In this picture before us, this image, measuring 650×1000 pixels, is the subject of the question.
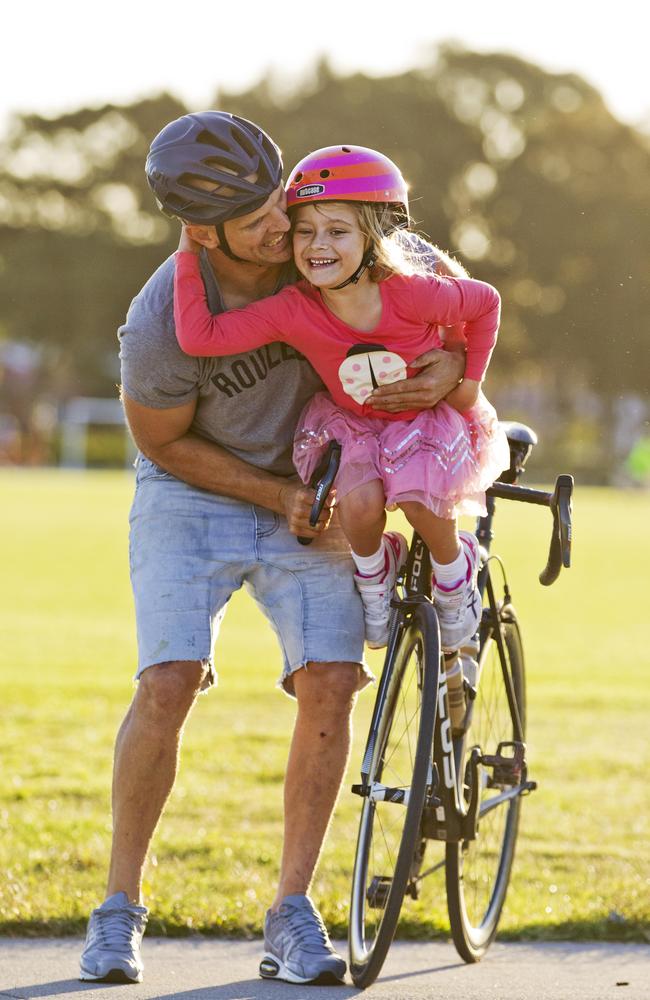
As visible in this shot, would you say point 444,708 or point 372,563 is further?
point 372,563

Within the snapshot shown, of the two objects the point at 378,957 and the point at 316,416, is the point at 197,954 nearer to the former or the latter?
the point at 378,957

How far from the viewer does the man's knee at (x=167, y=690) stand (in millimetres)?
4301

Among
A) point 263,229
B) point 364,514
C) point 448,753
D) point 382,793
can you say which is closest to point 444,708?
point 448,753

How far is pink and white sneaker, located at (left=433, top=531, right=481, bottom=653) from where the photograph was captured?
173 inches

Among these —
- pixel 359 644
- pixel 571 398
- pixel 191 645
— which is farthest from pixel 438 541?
pixel 571 398

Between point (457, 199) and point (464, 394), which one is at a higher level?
point (457, 199)

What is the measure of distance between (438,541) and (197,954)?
A: 4.24ft

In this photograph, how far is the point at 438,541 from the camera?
427 centimetres

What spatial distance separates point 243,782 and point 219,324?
3633 millimetres

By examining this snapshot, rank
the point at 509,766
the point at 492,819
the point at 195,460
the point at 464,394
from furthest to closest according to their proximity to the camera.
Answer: the point at 492,819 < the point at 509,766 < the point at 195,460 < the point at 464,394

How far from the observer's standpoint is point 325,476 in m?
4.20

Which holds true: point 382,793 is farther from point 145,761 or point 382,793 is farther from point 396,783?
point 145,761

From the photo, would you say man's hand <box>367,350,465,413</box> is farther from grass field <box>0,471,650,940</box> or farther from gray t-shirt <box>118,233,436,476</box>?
grass field <box>0,471,650,940</box>

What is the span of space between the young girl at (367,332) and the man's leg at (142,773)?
56cm
